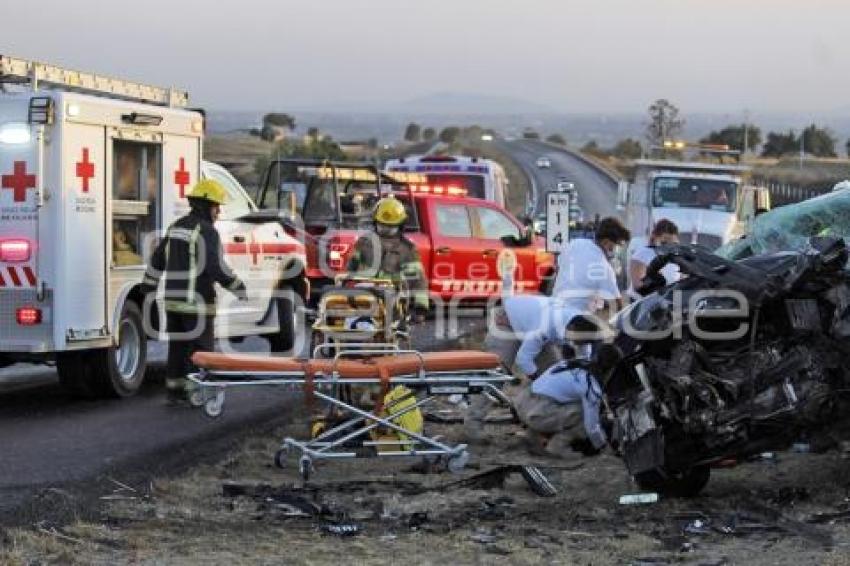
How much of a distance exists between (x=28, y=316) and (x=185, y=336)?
1282mm

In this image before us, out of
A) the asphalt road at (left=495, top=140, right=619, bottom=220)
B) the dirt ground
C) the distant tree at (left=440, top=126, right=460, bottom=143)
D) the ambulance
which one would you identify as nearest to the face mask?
the dirt ground

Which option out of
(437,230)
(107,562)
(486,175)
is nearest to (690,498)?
(107,562)

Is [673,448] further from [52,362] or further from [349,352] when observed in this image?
[52,362]

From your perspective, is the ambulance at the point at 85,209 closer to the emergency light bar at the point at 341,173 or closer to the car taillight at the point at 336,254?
the car taillight at the point at 336,254

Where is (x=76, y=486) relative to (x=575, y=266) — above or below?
below

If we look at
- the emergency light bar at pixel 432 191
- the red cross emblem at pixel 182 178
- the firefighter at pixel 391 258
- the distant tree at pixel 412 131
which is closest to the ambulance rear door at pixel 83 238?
the red cross emblem at pixel 182 178

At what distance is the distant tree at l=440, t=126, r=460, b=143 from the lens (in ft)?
334

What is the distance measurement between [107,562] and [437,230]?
567 inches

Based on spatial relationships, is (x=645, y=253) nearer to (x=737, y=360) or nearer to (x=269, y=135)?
(x=737, y=360)

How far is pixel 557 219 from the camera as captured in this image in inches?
666

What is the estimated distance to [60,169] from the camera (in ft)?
35.2

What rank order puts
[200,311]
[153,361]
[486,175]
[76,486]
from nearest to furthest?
[76,486]
[200,311]
[153,361]
[486,175]

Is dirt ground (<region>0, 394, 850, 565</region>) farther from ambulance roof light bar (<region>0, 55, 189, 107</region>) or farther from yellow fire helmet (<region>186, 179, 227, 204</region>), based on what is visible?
ambulance roof light bar (<region>0, 55, 189, 107</region>)

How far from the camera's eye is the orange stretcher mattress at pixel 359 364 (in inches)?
309
